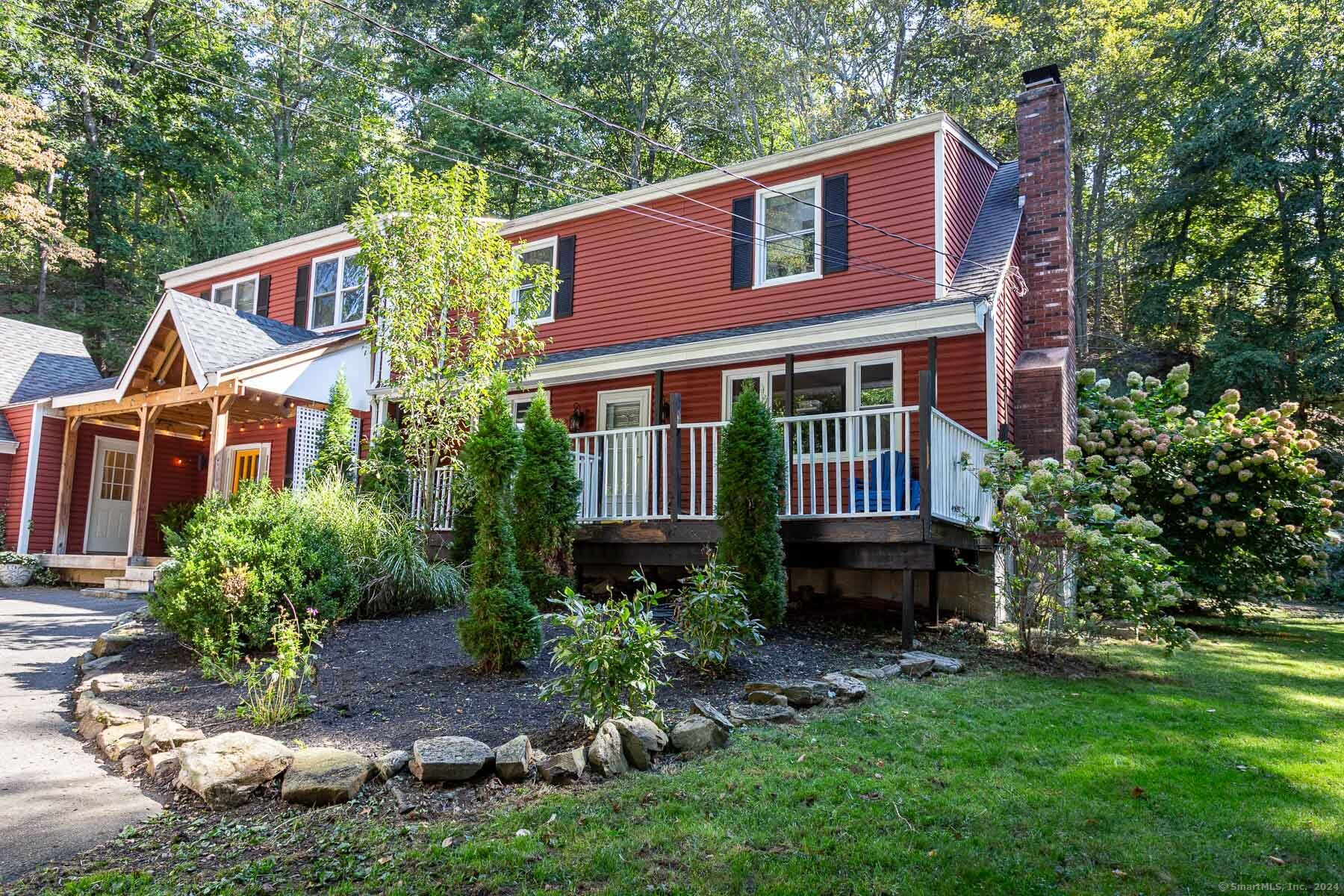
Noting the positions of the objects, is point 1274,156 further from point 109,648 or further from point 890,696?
point 109,648

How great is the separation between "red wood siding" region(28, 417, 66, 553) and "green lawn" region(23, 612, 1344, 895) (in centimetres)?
1540

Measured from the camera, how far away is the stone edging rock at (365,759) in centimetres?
382

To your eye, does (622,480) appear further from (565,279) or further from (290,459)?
(290,459)

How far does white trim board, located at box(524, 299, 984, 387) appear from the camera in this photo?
9070 mm

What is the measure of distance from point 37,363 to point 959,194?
18710mm

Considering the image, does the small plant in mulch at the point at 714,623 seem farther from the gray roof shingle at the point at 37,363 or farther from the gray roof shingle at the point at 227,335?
the gray roof shingle at the point at 37,363

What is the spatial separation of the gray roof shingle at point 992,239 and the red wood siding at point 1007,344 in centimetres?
27

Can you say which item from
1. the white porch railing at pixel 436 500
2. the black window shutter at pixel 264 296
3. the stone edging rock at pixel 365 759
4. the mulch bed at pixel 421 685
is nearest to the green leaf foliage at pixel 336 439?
the white porch railing at pixel 436 500

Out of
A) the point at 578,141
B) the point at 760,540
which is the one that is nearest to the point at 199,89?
the point at 578,141

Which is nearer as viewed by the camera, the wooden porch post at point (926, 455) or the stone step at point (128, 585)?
the wooden porch post at point (926, 455)

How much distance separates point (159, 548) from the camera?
1633cm

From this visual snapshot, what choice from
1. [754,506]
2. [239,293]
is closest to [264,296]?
[239,293]

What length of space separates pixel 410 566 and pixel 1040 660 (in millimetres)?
6212

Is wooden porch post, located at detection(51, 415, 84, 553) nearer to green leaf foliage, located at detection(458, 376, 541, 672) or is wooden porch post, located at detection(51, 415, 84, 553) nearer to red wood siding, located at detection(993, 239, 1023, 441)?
green leaf foliage, located at detection(458, 376, 541, 672)
